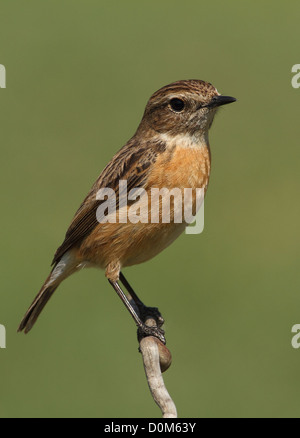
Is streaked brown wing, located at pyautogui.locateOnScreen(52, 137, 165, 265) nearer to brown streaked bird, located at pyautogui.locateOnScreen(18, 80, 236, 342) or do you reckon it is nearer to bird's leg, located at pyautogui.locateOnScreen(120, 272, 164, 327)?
brown streaked bird, located at pyautogui.locateOnScreen(18, 80, 236, 342)

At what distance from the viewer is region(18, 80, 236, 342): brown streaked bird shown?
5.82 metres

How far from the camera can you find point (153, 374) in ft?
14.9

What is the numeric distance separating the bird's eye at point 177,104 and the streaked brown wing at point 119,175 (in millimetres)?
261

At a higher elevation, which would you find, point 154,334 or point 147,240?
point 147,240

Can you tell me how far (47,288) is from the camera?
6527mm

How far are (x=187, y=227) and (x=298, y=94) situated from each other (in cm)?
1067

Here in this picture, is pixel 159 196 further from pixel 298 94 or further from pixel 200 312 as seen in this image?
pixel 298 94

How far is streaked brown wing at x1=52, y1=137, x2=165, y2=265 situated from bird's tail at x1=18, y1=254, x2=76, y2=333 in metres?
0.15

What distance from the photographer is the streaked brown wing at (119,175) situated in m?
5.96

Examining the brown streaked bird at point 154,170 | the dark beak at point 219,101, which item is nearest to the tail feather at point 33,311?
the brown streaked bird at point 154,170

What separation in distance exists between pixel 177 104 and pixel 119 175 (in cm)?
61
